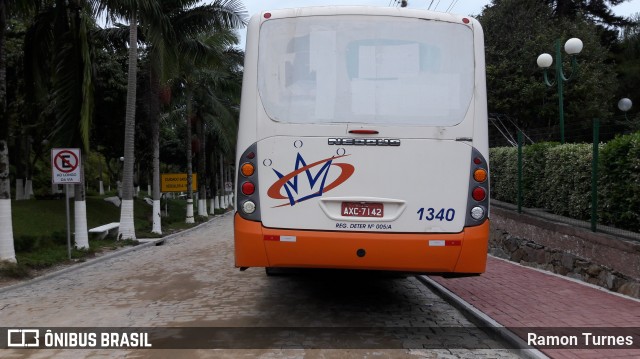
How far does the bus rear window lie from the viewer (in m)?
5.64

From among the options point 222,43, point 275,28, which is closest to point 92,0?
point 275,28

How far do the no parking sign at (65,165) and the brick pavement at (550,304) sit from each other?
8.11 metres

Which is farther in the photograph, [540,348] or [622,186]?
[622,186]

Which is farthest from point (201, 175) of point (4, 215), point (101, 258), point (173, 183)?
point (4, 215)

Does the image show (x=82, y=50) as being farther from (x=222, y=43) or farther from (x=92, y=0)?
(x=222, y=43)

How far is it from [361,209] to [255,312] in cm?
243

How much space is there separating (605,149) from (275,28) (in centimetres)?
604

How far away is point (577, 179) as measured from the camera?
32.4 ft

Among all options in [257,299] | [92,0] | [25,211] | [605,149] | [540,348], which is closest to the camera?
[540,348]

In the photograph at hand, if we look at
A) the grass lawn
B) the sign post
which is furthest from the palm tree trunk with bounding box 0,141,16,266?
the sign post

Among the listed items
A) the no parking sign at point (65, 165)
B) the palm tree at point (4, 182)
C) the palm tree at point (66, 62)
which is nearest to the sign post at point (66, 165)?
the no parking sign at point (65, 165)

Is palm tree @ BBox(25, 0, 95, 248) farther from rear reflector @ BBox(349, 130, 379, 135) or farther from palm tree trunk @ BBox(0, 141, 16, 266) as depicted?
rear reflector @ BBox(349, 130, 379, 135)

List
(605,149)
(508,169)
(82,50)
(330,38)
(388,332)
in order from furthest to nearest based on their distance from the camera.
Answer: (508,169), (82,50), (605,149), (388,332), (330,38)

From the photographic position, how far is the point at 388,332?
613 centimetres
